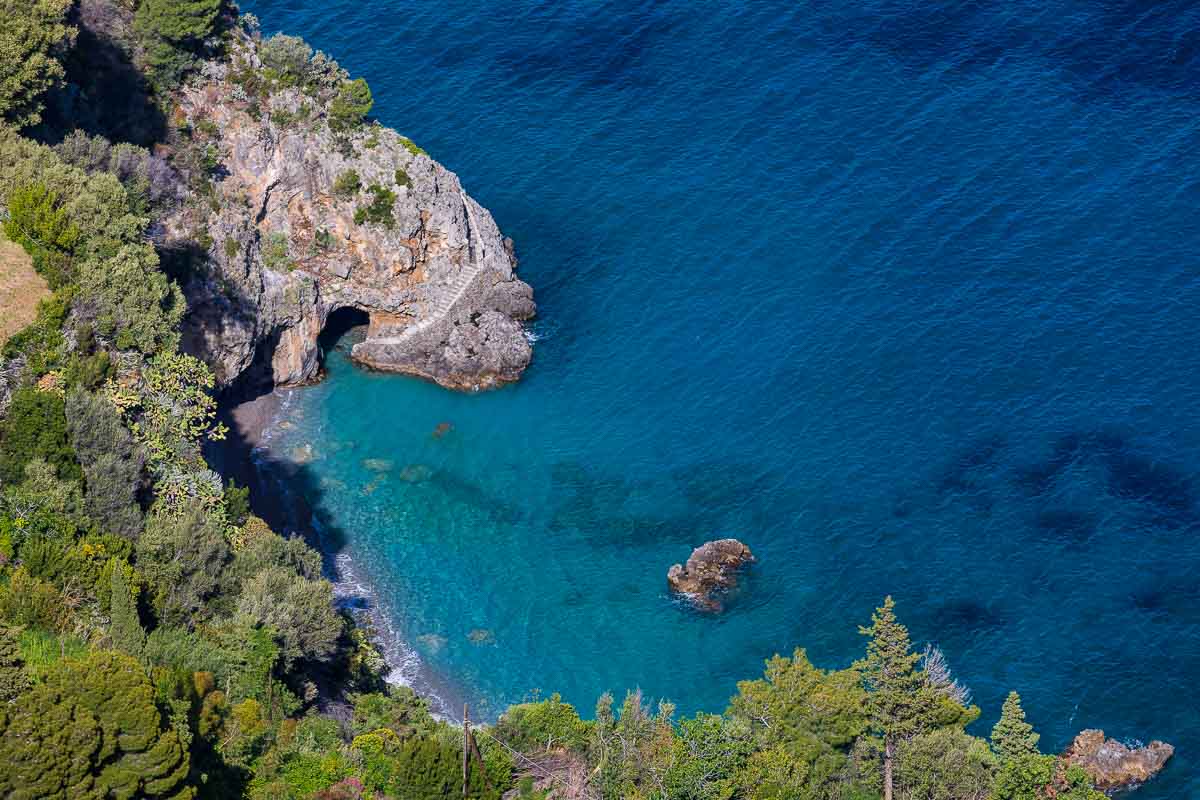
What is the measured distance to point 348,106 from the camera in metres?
90.6

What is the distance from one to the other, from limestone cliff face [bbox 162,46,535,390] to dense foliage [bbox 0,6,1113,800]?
13.5m

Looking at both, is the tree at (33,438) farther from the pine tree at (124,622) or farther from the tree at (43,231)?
the pine tree at (124,622)

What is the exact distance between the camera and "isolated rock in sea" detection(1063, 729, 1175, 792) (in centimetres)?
6962

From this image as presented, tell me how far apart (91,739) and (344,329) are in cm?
5032

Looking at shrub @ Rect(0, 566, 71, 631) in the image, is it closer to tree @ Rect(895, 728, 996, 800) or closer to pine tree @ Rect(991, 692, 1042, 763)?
tree @ Rect(895, 728, 996, 800)

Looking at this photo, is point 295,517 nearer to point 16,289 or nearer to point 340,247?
point 340,247

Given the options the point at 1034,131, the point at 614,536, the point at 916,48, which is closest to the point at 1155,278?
the point at 1034,131

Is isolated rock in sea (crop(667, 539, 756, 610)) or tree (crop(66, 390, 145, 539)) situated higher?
tree (crop(66, 390, 145, 539))

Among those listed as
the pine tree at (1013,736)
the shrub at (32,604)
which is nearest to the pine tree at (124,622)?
the shrub at (32,604)

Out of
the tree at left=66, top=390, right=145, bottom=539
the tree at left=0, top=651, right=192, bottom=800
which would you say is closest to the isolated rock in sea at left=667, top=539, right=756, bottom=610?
the tree at left=66, top=390, right=145, bottom=539

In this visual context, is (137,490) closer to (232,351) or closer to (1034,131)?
(232,351)

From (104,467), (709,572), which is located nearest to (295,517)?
(104,467)

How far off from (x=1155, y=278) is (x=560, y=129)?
42.4 m

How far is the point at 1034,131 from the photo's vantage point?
349 ft
